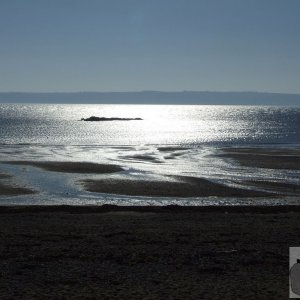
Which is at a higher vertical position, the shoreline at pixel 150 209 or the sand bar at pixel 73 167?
the shoreline at pixel 150 209

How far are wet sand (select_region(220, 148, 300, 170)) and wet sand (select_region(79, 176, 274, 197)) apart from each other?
1356cm

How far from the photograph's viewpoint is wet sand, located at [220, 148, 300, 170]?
170 feet

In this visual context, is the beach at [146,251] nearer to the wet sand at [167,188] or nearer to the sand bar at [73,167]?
the wet sand at [167,188]

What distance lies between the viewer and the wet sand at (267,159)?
51719 mm

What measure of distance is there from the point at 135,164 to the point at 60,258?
37.4 meters

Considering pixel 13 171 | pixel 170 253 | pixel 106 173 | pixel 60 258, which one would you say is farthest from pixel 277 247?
pixel 13 171

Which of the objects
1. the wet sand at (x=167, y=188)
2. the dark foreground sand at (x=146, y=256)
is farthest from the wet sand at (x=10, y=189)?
the dark foreground sand at (x=146, y=256)

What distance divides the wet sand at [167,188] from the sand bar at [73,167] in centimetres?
665

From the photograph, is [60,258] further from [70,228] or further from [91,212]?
[91,212]

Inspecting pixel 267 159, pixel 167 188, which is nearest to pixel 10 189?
pixel 167 188

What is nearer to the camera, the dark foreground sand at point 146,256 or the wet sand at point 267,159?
the dark foreground sand at point 146,256

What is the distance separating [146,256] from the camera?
50.1 feet

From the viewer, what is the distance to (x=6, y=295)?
11516 mm

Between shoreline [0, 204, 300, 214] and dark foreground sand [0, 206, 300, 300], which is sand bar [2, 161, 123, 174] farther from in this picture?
dark foreground sand [0, 206, 300, 300]
